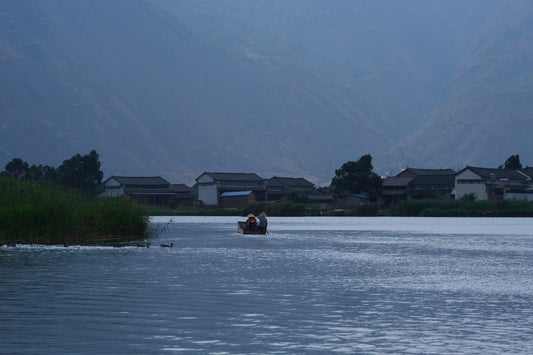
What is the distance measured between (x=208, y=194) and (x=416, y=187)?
42.4 metres

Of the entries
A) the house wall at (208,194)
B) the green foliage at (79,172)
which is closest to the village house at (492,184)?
the house wall at (208,194)

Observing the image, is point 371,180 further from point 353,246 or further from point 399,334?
point 399,334

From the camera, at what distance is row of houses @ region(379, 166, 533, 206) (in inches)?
4589

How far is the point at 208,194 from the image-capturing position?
5743 inches

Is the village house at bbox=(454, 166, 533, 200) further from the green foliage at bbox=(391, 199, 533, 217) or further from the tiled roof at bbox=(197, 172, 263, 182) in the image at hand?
the tiled roof at bbox=(197, 172, 263, 182)

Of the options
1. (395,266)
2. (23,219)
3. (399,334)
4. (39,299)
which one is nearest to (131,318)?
(39,299)

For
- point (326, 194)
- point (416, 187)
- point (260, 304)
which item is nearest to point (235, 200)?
point (326, 194)

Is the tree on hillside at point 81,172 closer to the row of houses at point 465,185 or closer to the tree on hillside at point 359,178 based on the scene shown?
the tree on hillside at point 359,178

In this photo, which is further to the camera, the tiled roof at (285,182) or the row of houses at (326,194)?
the tiled roof at (285,182)

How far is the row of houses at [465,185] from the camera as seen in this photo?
117 meters

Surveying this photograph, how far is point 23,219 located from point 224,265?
38.3 ft

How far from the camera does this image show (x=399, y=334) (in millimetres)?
14141

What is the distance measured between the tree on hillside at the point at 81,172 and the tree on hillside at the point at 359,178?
49660 millimetres

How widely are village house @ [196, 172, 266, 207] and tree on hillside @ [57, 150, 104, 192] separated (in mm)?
21417
